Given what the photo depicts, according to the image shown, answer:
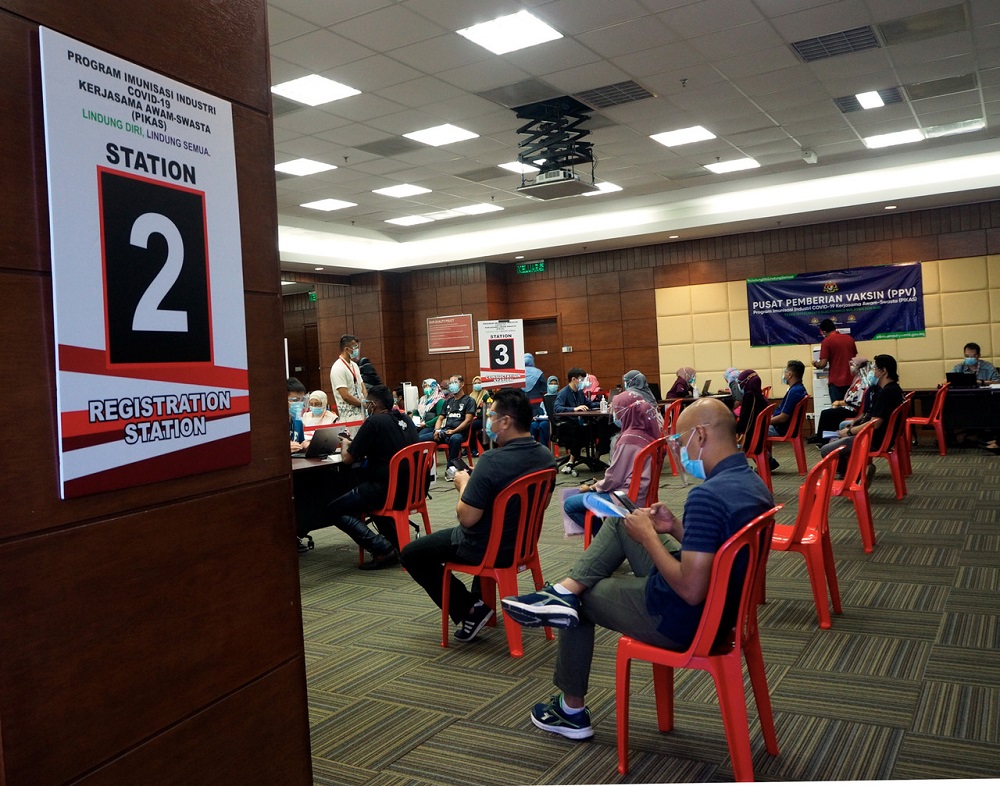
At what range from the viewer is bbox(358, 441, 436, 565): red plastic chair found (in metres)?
5.09

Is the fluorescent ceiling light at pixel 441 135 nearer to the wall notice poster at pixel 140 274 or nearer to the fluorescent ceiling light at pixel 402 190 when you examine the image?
the fluorescent ceiling light at pixel 402 190

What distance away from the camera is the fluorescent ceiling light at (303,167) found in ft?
29.6

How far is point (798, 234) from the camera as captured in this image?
12359 mm

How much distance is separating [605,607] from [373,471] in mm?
2892

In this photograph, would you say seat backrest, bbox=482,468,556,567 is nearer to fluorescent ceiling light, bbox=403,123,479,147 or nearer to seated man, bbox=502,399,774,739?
seated man, bbox=502,399,774,739

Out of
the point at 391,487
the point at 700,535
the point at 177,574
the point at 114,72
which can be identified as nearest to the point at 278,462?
the point at 177,574

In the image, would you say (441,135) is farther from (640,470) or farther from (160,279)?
(160,279)

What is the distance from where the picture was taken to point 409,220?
42.6 feet

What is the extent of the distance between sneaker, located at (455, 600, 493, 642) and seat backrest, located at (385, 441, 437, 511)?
1.42 metres

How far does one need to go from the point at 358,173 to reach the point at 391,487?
566 cm

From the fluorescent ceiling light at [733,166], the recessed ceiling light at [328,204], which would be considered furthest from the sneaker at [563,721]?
the recessed ceiling light at [328,204]

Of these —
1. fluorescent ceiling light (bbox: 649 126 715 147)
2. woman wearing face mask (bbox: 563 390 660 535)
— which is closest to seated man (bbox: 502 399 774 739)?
woman wearing face mask (bbox: 563 390 660 535)

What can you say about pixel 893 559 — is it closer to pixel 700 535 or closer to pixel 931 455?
pixel 700 535

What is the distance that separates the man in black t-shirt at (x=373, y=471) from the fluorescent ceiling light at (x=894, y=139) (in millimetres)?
7180
